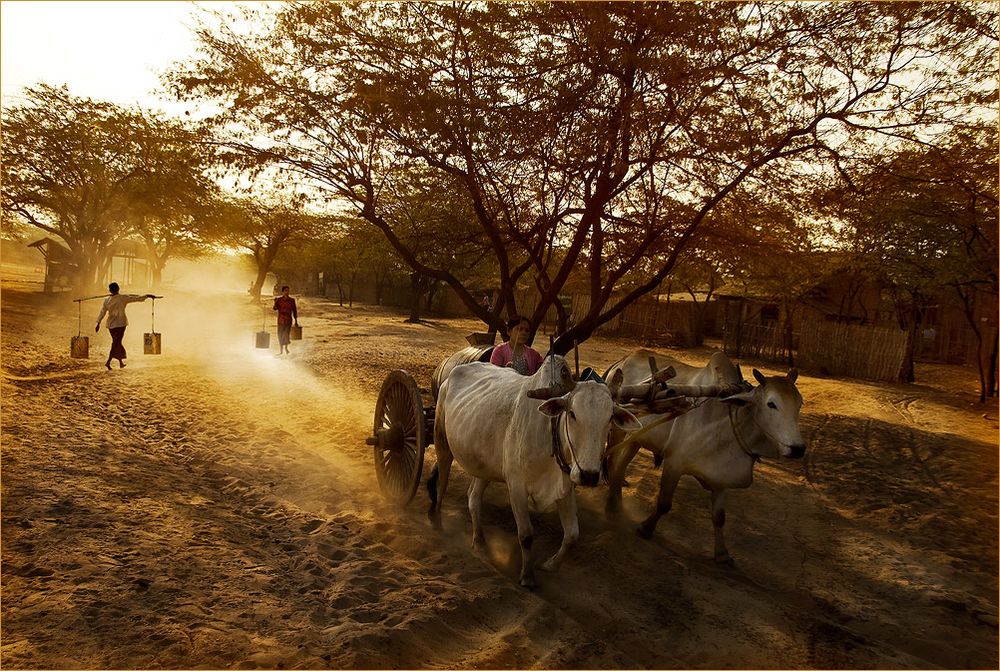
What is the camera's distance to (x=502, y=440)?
4656mm

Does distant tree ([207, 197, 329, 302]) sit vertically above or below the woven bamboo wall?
above

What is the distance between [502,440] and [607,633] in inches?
60.2

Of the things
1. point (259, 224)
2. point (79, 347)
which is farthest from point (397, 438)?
point (259, 224)

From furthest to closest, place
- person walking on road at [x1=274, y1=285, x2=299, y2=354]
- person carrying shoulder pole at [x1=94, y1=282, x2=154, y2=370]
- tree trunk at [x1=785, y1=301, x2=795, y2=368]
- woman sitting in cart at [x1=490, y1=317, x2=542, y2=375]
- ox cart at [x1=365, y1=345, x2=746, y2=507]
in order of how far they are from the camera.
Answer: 1. tree trunk at [x1=785, y1=301, x2=795, y2=368]
2. person walking on road at [x1=274, y1=285, x2=299, y2=354]
3. person carrying shoulder pole at [x1=94, y1=282, x2=154, y2=370]
4. woman sitting in cart at [x1=490, y1=317, x2=542, y2=375]
5. ox cart at [x1=365, y1=345, x2=746, y2=507]

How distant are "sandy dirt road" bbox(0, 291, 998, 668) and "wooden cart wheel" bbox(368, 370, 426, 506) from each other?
0.24m

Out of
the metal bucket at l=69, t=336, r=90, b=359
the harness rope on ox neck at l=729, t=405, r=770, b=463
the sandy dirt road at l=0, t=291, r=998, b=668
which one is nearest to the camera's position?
the sandy dirt road at l=0, t=291, r=998, b=668

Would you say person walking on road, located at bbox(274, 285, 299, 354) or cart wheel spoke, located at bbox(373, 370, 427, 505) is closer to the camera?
cart wheel spoke, located at bbox(373, 370, 427, 505)

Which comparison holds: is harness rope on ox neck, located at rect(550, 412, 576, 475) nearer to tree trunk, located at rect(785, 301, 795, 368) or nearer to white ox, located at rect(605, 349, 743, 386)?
white ox, located at rect(605, 349, 743, 386)

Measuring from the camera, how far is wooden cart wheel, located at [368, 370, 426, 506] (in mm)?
5648

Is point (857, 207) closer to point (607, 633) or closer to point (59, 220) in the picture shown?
point (607, 633)

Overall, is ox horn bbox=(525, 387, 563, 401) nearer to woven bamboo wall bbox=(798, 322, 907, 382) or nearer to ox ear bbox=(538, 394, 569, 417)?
ox ear bbox=(538, 394, 569, 417)

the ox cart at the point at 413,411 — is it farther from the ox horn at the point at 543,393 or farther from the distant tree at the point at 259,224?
the distant tree at the point at 259,224

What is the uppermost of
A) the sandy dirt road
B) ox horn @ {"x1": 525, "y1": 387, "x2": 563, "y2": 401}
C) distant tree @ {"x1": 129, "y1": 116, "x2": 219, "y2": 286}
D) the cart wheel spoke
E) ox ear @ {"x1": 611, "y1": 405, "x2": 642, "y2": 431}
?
distant tree @ {"x1": 129, "y1": 116, "x2": 219, "y2": 286}

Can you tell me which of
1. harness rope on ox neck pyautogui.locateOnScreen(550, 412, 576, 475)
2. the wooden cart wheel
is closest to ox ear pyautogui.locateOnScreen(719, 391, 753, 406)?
harness rope on ox neck pyautogui.locateOnScreen(550, 412, 576, 475)
